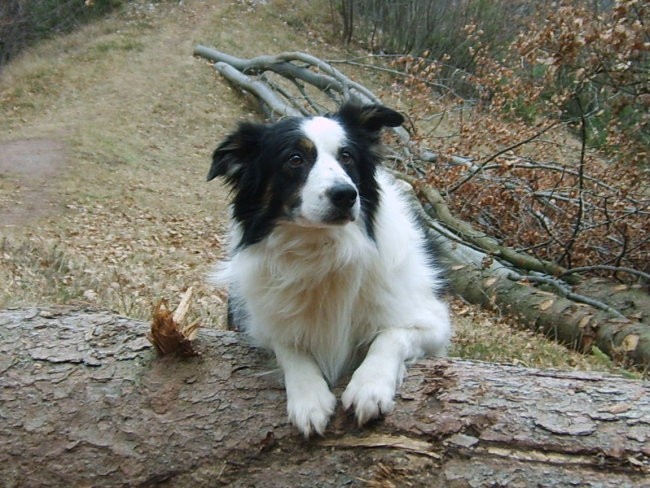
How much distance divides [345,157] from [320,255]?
52cm

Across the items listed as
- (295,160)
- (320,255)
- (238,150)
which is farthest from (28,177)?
(320,255)

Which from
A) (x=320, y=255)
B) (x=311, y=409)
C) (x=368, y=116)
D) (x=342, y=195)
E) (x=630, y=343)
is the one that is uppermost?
(x=368, y=116)

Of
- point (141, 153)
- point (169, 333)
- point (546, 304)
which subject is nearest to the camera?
point (169, 333)

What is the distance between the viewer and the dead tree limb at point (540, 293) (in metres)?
5.74

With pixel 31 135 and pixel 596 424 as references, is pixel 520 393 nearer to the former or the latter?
pixel 596 424

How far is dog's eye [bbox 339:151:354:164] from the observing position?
3566 millimetres

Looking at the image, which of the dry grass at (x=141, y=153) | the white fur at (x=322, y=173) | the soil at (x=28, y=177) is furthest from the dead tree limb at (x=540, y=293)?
the soil at (x=28, y=177)

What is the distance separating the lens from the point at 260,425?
9.42 ft

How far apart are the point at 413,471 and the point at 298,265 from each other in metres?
1.26

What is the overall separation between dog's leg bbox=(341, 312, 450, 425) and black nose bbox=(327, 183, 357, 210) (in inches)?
25.2

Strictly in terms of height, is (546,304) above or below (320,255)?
below

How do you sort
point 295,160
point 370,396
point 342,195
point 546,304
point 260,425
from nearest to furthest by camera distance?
point 370,396 → point 260,425 → point 342,195 → point 295,160 → point 546,304

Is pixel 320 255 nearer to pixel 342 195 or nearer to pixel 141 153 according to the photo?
pixel 342 195

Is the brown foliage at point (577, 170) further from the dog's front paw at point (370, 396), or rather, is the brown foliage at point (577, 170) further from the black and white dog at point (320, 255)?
the dog's front paw at point (370, 396)
